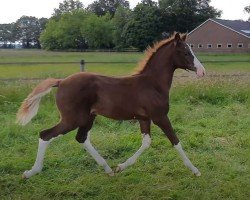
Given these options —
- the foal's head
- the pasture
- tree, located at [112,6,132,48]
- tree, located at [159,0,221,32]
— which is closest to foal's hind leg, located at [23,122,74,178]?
the pasture

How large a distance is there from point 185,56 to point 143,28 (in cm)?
5606

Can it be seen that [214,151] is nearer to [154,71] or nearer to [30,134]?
[154,71]

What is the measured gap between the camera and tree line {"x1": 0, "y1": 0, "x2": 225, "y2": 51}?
61000 millimetres

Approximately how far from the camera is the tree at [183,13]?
6594cm

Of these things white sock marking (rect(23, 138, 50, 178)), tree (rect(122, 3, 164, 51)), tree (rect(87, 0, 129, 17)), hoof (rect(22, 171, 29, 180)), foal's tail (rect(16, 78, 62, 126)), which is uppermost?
tree (rect(87, 0, 129, 17))

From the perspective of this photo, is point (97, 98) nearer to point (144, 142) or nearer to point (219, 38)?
point (144, 142)

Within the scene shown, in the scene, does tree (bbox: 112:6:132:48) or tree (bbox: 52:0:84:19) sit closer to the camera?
tree (bbox: 112:6:132:48)

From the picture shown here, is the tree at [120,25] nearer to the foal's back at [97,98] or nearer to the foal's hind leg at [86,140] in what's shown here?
the foal's hind leg at [86,140]

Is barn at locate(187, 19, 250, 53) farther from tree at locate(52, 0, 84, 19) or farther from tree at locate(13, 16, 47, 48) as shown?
tree at locate(13, 16, 47, 48)

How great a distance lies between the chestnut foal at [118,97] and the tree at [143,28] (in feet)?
177

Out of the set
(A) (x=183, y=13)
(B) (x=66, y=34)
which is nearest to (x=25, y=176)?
(A) (x=183, y=13)

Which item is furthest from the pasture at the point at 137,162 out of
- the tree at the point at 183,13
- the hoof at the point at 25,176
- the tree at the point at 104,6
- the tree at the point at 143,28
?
the tree at the point at 104,6

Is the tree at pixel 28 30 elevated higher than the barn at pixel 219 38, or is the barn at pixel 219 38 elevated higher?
the tree at pixel 28 30

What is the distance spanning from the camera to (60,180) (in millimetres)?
4531
